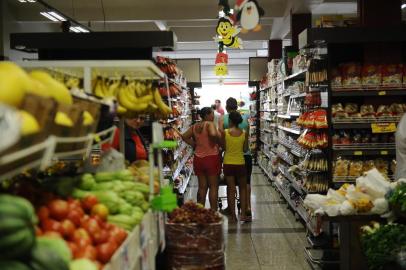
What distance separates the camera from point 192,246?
2842 millimetres

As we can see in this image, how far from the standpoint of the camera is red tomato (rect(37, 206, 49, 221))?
1901mm

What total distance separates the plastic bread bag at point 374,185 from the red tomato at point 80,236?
292 centimetres

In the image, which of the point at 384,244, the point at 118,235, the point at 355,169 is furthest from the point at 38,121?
the point at 355,169

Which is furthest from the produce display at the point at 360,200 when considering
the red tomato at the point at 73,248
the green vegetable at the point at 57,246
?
the green vegetable at the point at 57,246

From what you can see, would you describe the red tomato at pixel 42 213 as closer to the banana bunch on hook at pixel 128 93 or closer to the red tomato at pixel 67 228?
the red tomato at pixel 67 228

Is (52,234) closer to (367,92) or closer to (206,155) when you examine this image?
(367,92)

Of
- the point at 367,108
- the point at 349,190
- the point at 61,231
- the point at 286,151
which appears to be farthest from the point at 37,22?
the point at 61,231

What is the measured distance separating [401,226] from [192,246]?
185 centimetres

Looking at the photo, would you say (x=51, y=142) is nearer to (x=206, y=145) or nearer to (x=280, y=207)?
(x=206, y=145)

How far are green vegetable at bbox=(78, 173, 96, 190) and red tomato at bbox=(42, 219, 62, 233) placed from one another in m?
0.57

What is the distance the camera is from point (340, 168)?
6016 millimetres

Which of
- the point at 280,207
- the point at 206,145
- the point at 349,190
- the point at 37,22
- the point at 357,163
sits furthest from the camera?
the point at 37,22

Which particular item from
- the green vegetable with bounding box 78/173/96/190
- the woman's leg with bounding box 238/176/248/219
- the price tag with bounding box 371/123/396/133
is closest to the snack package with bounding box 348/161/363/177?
the price tag with bounding box 371/123/396/133

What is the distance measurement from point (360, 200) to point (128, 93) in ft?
7.32
